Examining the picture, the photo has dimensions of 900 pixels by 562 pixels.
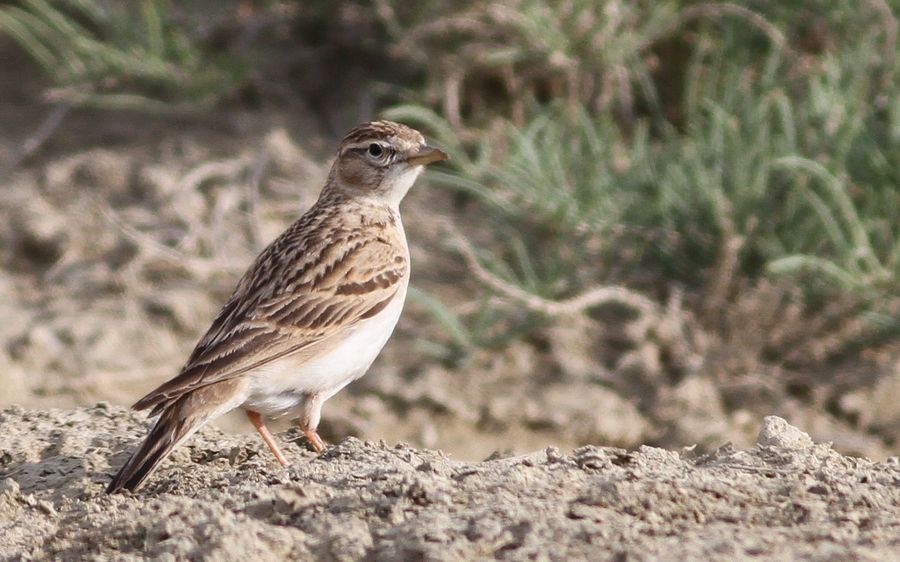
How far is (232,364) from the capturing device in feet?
17.4

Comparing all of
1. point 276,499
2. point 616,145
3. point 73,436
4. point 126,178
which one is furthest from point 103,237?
point 276,499

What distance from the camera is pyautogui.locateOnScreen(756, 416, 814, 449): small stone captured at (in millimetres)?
4789

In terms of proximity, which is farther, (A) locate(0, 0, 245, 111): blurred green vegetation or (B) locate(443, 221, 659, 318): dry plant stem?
(A) locate(0, 0, 245, 111): blurred green vegetation

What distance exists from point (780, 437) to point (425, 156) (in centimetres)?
226

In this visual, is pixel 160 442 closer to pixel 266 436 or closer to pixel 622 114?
pixel 266 436

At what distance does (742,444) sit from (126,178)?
4.45 meters

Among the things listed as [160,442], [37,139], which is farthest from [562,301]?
[37,139]

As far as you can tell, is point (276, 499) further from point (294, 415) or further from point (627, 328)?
point (627, 328)

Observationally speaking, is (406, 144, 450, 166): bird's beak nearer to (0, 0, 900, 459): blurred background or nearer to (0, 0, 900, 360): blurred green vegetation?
(0, 0, 900, 459): blurred background

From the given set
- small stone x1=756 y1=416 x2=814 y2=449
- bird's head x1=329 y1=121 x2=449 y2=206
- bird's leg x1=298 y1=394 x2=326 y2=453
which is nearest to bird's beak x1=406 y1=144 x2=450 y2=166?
bird's head x1=329 y1=121 x2=449 y2=206

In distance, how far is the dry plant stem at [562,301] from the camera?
765 cm

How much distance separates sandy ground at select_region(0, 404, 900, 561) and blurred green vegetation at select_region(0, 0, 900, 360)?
115 inches

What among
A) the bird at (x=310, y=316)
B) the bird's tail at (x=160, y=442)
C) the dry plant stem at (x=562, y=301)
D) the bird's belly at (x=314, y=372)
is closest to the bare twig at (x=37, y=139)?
the dry plant stem at (x=562, y=301)

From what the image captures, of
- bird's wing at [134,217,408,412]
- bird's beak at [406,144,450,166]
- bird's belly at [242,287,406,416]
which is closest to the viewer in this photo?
bird's wing at [134,217,408,412]
